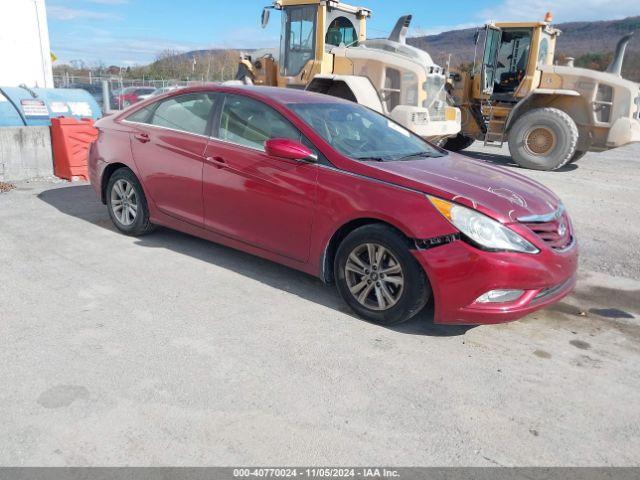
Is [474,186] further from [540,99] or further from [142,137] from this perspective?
[540,99]

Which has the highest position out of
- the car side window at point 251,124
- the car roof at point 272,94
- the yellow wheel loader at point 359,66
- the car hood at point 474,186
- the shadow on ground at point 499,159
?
the yellow wheel loader at point 359,66

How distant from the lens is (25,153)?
799 cm

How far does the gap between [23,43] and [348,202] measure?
15702 mm

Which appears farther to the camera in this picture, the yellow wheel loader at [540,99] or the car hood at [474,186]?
the yellow wheel loader at [540,99]

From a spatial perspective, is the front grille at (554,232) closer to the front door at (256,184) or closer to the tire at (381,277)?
the tire at (381,277)

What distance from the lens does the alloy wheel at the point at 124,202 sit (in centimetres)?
540

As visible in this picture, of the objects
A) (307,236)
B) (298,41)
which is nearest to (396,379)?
(307,236)

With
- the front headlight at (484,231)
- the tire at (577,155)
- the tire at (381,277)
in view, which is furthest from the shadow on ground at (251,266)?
the tire at (577,155)

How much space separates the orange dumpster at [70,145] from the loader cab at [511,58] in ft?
29.1

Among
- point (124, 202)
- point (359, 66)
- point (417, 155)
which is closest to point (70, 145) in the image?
point (124, 202)

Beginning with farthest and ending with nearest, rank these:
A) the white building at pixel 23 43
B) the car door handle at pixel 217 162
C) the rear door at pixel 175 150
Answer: the white building at pixel 23 43
the rear door at pixel 175 150
the car door handle at pixel 217 162

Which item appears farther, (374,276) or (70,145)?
(70,145)

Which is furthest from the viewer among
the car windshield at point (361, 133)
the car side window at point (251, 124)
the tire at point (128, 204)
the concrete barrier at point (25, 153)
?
the concrete barrier at point (25, 153)

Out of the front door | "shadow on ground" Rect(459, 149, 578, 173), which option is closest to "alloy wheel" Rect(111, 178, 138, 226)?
the front door
